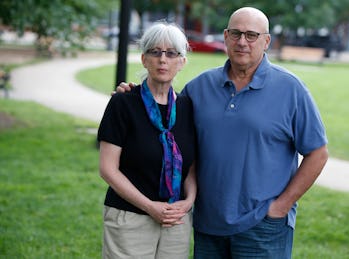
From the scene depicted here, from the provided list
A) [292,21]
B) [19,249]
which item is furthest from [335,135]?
[292,21]

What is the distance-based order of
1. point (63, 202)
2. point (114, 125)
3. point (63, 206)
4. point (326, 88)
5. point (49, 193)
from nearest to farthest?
point (114, 125)
point (63, 206)
point (63, 202)
point (49, 193)
point (326, 88)

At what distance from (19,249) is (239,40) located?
2.80 meters

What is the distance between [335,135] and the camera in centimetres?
1115

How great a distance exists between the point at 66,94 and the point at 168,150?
43.7 ft

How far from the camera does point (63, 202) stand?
6.11 meters

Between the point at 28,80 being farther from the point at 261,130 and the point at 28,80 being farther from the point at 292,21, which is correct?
the point at 292,21

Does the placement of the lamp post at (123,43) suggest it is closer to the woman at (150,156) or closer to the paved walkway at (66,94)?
the paved walkway at (66,94)

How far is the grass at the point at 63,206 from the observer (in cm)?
498

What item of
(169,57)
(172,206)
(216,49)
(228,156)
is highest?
(169,57)

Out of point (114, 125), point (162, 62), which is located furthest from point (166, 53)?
point (114, 125)

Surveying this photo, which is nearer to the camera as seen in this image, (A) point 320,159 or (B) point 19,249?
(A) point 320,159

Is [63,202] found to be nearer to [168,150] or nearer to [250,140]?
[168,150]

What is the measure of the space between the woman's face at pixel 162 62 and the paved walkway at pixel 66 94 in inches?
198

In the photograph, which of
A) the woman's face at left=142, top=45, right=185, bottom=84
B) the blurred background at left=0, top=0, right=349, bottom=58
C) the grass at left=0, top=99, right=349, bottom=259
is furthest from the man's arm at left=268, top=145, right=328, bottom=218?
the grass at left=0, top=99, right=349, bottom=259
